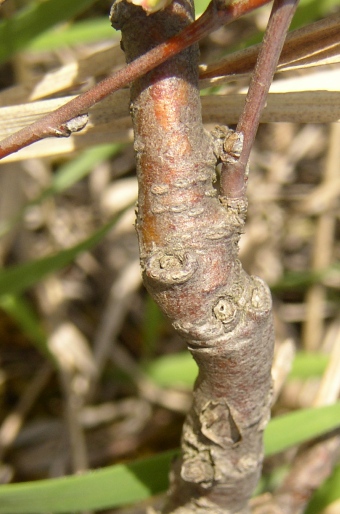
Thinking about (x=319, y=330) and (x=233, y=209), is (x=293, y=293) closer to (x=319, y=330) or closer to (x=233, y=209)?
(x=319, y=330)

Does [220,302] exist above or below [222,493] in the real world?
above

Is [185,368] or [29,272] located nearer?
[29,272]

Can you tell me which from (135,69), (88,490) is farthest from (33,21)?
(88,490)

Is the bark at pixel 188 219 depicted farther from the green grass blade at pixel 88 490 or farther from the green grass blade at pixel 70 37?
the green grass blade at pixel 70 37

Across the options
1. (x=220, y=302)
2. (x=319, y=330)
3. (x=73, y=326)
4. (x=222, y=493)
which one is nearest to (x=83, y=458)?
(x=73, y=326)

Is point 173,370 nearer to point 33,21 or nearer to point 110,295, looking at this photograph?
point 110,295

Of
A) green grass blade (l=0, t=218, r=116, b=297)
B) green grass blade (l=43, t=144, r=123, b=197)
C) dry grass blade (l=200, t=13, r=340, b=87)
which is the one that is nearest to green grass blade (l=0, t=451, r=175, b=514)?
green grass blade (l=0, t=218, r=116, b=297)

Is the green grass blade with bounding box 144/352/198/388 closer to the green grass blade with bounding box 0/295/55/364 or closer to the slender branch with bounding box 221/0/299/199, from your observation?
the green grass blade with bounding box 0/295/55/364
